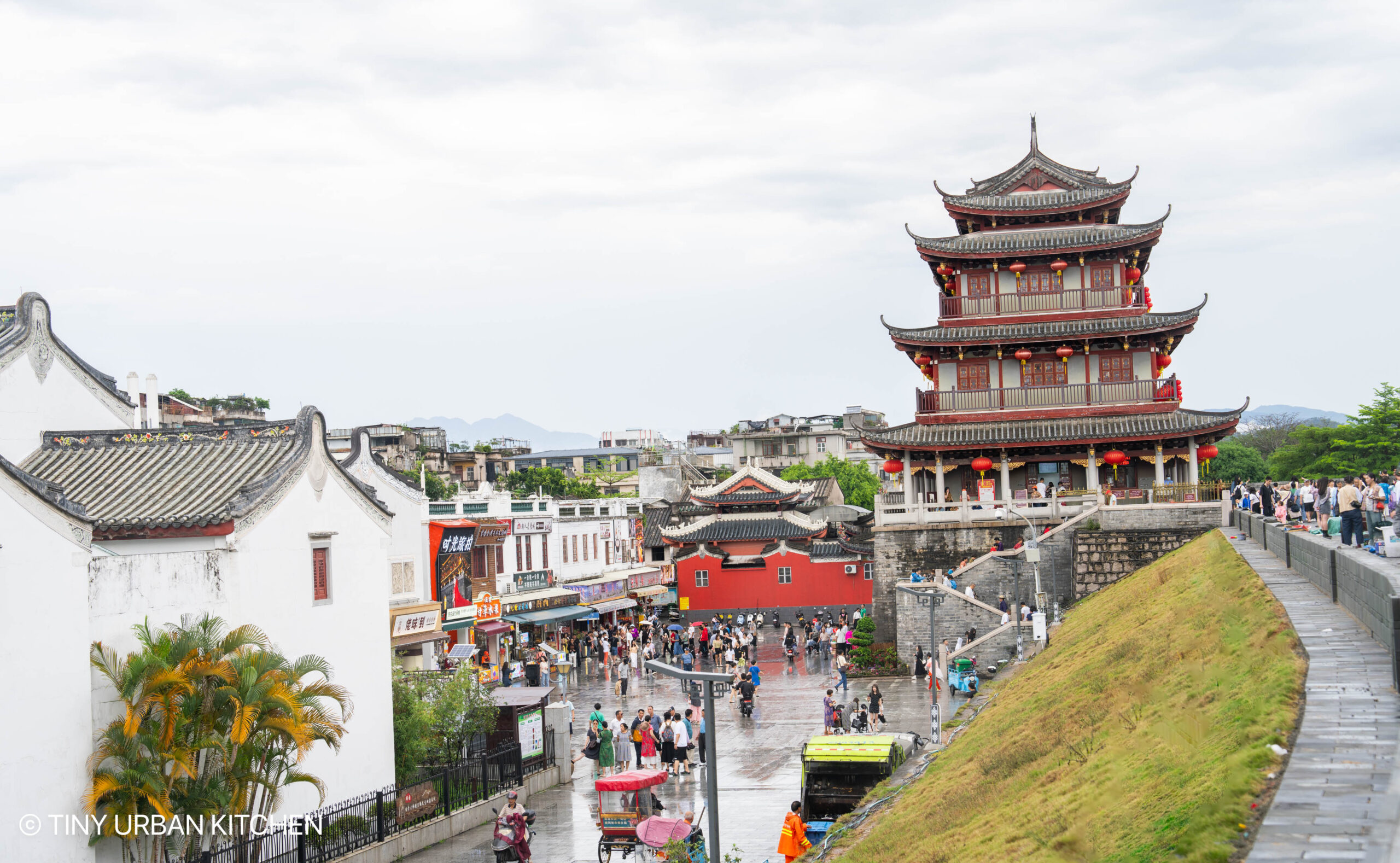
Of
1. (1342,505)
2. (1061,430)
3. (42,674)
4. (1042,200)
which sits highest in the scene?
(1042,200)

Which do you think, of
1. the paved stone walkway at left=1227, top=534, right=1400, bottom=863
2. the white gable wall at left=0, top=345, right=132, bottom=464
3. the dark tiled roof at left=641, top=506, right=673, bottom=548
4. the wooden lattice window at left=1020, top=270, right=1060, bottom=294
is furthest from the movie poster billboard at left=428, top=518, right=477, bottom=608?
the paved stone walkway at left=1227, top=534, right=1400, bottom=863

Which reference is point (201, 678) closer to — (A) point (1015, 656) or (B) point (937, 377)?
(A) point (1015, 656)

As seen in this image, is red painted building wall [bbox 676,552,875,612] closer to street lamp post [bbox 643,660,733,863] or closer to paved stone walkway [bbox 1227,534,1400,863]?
paved stone walkway [bbox 1227,534,1400,863]

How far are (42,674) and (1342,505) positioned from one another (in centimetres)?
2256

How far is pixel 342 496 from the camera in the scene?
2500cm

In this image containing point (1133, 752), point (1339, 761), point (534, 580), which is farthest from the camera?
point (534, 580)

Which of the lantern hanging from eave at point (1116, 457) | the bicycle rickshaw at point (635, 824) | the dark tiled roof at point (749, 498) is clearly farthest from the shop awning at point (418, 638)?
the dark tiled roof at point (749, 498)

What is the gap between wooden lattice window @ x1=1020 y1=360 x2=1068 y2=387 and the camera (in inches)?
1924

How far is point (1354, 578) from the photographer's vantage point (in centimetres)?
1769

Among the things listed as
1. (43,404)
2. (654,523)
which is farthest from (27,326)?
(654,523)

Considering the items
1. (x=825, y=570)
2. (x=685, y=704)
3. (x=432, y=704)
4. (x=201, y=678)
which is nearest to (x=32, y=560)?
(x=201, y=678)

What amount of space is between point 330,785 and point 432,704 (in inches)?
141

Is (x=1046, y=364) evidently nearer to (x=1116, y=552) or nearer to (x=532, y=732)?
(x=1116, y=552)

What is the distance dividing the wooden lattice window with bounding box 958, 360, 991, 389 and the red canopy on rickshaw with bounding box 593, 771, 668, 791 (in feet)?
98.0
